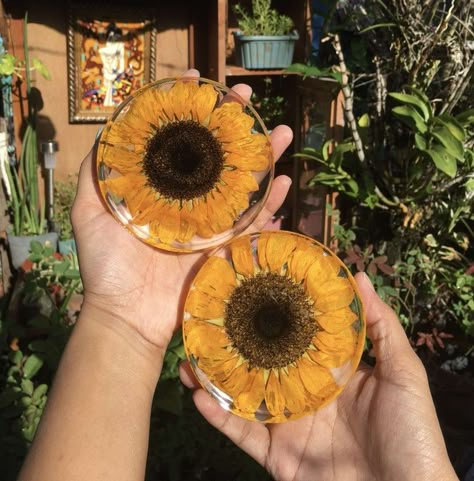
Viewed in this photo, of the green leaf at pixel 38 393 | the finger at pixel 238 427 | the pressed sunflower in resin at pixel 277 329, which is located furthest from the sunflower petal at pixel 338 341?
the green leaf at pixel 38 393

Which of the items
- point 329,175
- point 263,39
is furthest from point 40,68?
point 329,175

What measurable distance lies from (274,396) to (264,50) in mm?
2102

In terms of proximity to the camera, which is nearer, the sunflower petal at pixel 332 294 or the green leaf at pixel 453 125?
the sunflower petal at pixel 332 294

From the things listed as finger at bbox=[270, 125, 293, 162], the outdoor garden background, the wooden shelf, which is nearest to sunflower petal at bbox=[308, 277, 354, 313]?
finger at bbox=[270, 125, 293, 162]

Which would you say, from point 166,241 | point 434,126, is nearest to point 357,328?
point 166,241

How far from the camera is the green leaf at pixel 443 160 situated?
6.36ft

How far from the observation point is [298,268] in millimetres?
1088

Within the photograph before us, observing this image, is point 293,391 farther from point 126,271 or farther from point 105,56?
point 105,56

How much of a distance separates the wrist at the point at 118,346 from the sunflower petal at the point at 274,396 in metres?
0.23

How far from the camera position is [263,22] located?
2.82 metres

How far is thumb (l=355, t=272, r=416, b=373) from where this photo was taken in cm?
108

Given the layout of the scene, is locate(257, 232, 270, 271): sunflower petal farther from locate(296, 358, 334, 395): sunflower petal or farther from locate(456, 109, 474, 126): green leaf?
locate(456, 109, 474, 126): green leaf

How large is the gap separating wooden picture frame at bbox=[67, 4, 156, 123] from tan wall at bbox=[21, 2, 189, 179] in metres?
0.06

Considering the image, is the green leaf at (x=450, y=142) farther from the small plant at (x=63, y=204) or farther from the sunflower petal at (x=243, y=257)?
the small plant at (x=63, y=204)
